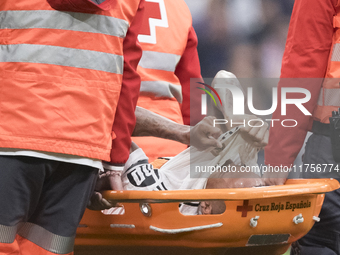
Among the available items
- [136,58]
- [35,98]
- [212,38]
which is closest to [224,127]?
[136,58]

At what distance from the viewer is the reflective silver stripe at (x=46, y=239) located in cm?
128

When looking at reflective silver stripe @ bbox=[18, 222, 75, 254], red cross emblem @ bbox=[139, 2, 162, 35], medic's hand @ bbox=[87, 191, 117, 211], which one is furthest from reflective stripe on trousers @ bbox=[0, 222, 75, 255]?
red cross emblem @ bbox=[139, 2, 162, 35]

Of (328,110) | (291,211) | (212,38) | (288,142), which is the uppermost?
(328,110)

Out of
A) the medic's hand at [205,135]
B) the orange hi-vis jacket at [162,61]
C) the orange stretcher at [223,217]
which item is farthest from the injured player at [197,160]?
the orange hi-vis jacket at [162,61]

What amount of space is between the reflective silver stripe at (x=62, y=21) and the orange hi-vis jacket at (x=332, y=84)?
805 millimetres

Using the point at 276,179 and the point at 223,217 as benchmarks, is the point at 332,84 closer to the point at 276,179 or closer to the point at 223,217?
the point at 276,179

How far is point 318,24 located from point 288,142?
47 centimetres

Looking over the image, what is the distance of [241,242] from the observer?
59.5 inches

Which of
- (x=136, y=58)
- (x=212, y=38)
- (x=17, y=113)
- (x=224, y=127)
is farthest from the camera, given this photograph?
(x=212, y=38)

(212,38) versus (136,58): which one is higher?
(136,58)

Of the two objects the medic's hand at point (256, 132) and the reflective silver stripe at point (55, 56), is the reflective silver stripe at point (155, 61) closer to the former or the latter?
the medic's hand at point (256, 132)

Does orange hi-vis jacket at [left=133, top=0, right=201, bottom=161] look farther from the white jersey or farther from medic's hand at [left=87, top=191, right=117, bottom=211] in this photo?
medic's hand at [left=87, top=191, right=117, bottom=211]

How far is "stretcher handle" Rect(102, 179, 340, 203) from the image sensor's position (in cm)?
138

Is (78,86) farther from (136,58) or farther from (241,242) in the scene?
(241,242)
